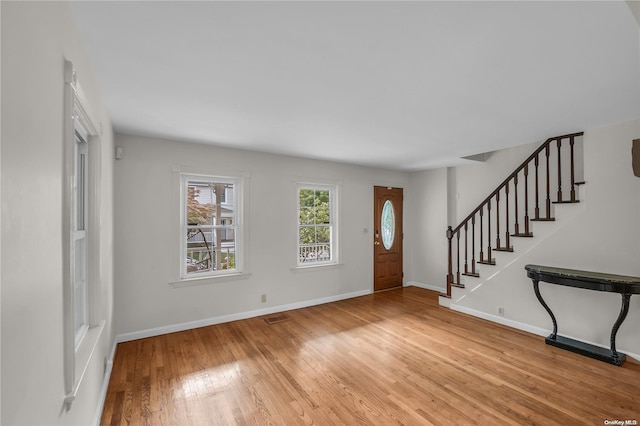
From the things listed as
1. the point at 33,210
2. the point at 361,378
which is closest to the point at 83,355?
the point at 33,210

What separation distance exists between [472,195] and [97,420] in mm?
5772

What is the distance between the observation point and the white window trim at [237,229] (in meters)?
3.81

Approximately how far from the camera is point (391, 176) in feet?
20.1

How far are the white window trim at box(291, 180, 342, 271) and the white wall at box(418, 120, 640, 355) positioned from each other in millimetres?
2702

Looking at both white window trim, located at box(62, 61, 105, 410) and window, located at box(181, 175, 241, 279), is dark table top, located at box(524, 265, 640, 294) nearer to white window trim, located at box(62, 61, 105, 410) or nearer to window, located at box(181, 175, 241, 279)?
window, located at box(181, 175, 241, 279)

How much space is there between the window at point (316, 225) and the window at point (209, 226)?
113 cm

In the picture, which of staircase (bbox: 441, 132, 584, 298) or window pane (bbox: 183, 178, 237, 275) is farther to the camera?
window pane (bbox: 183, 178, 237, 275)

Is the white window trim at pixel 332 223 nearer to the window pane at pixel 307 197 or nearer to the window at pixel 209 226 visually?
the window pane at pixel 307 197

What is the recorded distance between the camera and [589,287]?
3045 millimetres

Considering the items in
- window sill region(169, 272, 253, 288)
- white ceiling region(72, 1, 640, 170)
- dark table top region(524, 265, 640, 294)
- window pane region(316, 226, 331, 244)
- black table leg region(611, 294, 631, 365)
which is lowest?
black table leg region(611, 294, 631, 365)

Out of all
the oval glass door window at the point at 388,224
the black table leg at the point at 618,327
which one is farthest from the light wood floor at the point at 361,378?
the oval glass door window at the point at 388,224

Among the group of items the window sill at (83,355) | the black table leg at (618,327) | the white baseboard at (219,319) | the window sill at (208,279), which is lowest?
the white baseboard at (219,319)

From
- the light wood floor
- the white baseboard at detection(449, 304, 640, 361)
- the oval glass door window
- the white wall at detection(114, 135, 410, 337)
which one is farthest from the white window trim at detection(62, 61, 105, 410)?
the oval glass door window

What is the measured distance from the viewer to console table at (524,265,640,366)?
288cm
